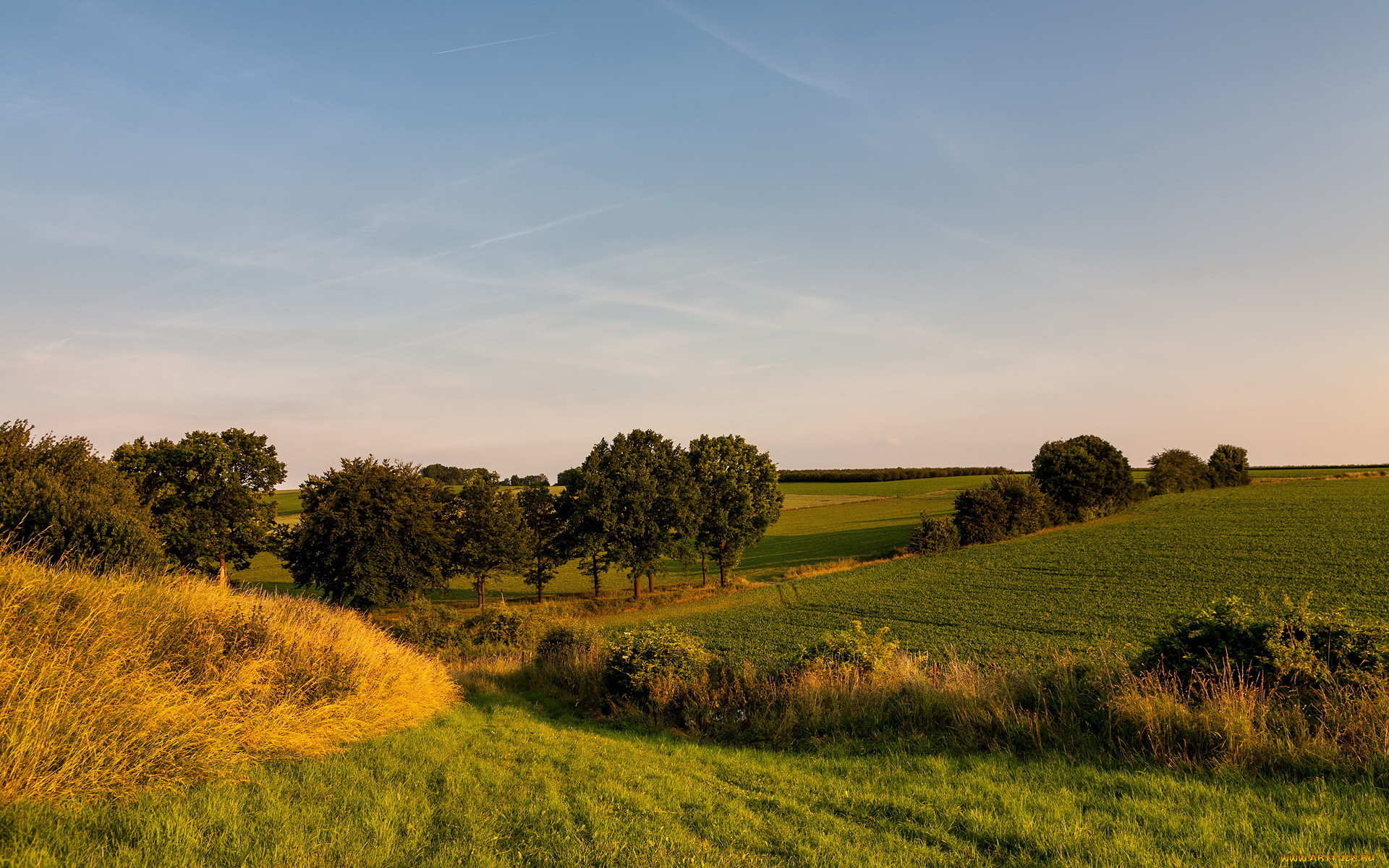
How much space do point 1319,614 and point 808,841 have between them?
9.13 m

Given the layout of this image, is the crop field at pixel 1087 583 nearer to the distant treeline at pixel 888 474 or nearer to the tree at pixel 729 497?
the tree at pixel 729 497

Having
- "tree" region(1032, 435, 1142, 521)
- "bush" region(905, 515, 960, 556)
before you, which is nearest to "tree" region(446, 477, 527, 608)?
"bush" region(905, 515, 960, 556)

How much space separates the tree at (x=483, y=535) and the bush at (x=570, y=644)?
2533 cm

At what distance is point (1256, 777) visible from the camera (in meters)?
6.89

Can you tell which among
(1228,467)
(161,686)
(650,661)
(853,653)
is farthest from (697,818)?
(1228,467)

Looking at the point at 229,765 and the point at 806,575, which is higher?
the point at 229,765

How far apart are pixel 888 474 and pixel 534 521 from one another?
86.8 metres

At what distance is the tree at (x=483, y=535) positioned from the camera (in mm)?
45906

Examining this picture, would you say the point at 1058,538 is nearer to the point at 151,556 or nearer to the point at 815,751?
the point at 815,751

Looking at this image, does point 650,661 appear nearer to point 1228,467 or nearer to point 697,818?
point 697,818

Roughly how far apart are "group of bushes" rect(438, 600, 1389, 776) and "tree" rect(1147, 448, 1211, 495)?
7549cm

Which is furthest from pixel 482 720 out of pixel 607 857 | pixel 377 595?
pixel 377 595

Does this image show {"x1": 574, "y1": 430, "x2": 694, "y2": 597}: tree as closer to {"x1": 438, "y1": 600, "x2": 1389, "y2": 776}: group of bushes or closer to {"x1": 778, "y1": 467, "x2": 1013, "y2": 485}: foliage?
{"x1": 438, "y1": 600, "x2": 1389, "y2": 776}: group of bushes

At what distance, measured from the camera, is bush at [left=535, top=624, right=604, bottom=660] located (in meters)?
17.8
